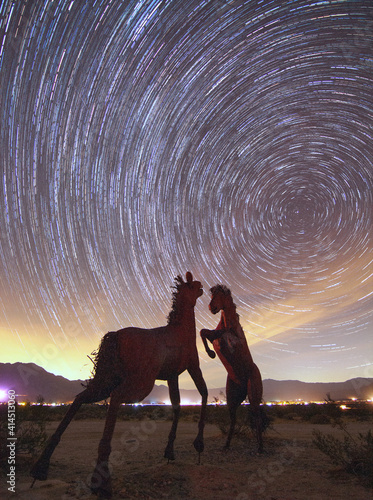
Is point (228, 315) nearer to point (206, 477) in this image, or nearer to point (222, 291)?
point (222, 291)

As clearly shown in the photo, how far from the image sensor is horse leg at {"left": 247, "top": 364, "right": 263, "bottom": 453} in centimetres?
714

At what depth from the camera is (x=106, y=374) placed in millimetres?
4766

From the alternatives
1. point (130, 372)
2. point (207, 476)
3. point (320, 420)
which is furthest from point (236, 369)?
point (320, 420)

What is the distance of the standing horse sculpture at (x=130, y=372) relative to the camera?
14.0 feet

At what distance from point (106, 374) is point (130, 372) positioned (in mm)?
400

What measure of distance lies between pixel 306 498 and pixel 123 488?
2.61m

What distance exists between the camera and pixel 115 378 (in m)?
4.77

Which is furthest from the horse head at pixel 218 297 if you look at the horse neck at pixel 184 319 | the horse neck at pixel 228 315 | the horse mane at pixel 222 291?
the horse neck at pixel 184 319

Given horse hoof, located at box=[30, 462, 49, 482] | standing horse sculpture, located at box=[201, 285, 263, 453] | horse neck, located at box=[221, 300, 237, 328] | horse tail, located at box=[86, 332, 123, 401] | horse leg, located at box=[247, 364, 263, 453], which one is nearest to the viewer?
horse hoof, located at box=[30, 462, 49, 482]

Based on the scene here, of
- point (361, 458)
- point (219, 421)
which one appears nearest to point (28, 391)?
point (219, 421)

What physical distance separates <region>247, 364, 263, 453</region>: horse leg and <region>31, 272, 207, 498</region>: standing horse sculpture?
168cm

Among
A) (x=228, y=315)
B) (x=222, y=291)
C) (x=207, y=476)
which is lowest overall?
(x=207, y=476)

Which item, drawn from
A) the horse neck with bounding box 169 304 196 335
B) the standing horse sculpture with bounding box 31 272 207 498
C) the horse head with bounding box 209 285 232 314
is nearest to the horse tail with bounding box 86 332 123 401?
the standing horse sculpture with bounding box 31 272 207 498

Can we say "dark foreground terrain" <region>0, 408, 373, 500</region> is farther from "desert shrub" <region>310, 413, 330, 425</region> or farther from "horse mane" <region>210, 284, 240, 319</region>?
"desert shrub" <region>310, 413, 330, 425</region>
